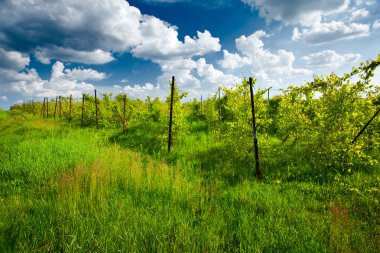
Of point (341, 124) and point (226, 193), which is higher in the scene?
point (341, 124)

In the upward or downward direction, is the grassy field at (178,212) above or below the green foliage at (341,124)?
below

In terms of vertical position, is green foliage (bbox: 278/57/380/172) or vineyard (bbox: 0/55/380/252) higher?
green foliage (bbox: 278/57/380/172)

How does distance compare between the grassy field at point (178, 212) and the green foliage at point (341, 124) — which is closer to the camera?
the grassy field at point (178, 212)

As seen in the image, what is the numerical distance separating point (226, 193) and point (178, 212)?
2.03 meters

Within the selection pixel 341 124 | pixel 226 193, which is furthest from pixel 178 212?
pixel 341 124

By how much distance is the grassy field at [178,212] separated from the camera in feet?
12.8

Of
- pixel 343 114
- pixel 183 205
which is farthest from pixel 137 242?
pixel 343 114

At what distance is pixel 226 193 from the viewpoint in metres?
6.55

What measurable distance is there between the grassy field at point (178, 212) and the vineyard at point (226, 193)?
0.03m

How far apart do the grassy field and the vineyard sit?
3 cm

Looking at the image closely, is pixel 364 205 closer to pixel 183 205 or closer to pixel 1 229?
pixel 183 205

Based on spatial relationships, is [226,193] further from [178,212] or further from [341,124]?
[341,124]

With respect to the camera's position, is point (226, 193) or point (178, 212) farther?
point (226, 193)

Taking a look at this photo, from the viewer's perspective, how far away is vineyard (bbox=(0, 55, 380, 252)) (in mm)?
4004
